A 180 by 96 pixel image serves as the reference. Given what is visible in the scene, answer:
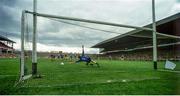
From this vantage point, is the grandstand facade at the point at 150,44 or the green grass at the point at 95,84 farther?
the grandstand facade at the point at 150,44

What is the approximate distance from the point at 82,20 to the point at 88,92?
4534 millimetres

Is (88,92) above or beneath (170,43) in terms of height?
beneath

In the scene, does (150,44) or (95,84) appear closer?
(95,84)

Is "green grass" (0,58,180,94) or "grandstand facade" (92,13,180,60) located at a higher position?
"grandstand facade" (92,13,180,60)

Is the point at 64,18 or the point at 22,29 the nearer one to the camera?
the point at 22,29

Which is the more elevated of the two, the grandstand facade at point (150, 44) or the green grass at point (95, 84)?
the grandstand facade at point (150, 44)

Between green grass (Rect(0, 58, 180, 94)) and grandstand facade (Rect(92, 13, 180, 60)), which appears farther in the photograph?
grandstand facade (Rect(92, 13, 180, 60))

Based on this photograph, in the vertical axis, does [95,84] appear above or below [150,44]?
below

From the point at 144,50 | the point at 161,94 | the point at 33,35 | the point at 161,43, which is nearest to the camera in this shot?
the point at 161,94

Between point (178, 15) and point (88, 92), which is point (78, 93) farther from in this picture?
point (178, 15)

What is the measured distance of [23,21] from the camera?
780cm

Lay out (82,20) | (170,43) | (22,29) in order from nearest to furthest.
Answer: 1. (22,29)
2. (82,20)
3. (170,43)

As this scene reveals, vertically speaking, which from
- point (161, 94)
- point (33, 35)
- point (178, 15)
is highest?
point (178, 15)

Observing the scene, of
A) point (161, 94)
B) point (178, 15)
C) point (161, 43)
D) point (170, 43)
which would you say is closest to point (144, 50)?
point (161, 43)
